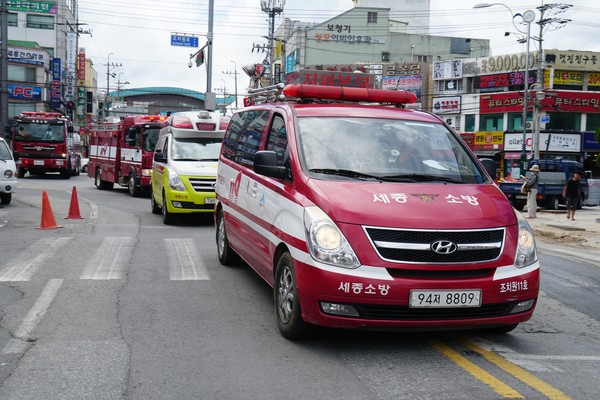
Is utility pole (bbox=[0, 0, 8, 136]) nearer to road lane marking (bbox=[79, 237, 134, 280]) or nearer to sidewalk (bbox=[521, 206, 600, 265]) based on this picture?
road lane marking (bbox=[79, 237, 134, 280])

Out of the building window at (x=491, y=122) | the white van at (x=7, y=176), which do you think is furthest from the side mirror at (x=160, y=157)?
the building window at (x=491, y=122)

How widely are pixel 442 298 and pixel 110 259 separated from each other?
589 centimetres

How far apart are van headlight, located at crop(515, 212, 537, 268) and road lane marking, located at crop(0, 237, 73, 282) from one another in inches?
221

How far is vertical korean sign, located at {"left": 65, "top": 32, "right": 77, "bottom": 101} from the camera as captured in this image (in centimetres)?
7044

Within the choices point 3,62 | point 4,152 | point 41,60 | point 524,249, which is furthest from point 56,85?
point 524,249

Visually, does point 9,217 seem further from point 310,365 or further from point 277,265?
point 310,365

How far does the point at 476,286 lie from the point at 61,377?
9.85 ft

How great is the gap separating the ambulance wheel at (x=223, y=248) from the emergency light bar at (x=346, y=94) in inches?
102

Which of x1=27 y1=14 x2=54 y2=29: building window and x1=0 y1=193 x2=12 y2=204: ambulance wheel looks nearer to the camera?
x1=0 y1=193 x2=12 y2=204: ambulance wheel

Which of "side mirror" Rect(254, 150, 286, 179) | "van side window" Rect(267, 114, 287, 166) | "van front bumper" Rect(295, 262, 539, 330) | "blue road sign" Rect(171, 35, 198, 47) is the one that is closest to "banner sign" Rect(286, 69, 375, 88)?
"van side window" Rect(267, 114, 287, 166)

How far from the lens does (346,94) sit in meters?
7.24

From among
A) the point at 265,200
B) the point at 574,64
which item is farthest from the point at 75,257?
the point at 574,64

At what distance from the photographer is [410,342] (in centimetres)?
549

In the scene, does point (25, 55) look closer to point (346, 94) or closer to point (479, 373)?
point (346, 94)
